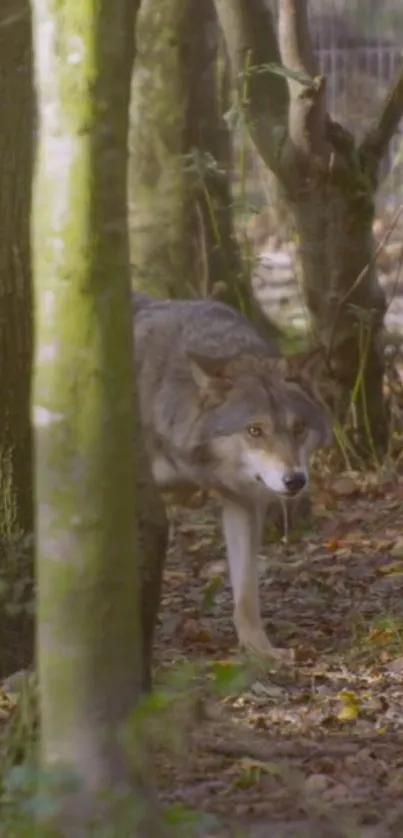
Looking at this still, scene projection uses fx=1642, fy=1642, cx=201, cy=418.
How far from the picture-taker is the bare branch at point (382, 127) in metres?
9.05

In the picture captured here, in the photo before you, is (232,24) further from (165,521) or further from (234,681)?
(234,681)

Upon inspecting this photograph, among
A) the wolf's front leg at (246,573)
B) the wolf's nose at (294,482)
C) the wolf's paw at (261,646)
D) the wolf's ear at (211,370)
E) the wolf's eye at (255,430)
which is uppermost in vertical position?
the wolf's ear at (211,370)

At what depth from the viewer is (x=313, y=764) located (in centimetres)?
472

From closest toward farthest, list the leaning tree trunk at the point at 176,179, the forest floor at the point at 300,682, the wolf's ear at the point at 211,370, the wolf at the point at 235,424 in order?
the forest floor at the point at 300,682 < the wolf at the point at 235,424 < the wolf's ear at the point at 211,370 < the leaning tree trunk at the point at 176,179

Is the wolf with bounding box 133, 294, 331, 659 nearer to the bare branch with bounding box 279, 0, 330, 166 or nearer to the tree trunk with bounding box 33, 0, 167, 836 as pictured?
the bare branch with bounding box 279, 0, 330, 166

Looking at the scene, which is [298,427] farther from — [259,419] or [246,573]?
[246,573]

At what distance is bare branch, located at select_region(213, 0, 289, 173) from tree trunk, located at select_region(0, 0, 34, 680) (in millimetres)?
3721

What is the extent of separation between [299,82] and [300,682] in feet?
11.9

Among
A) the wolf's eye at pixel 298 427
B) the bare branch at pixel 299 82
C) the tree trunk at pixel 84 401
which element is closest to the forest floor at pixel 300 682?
the tree trunk at pixel 84 401

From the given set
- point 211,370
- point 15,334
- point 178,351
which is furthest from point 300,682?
point 178,351

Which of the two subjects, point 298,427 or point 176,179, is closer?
point 298,427

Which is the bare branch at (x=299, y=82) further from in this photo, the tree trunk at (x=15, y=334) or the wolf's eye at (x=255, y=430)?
the tree trunk at (x=15, y=334)

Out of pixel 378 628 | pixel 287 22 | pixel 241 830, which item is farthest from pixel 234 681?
pixel 287 22

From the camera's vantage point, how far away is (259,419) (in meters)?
6.60
